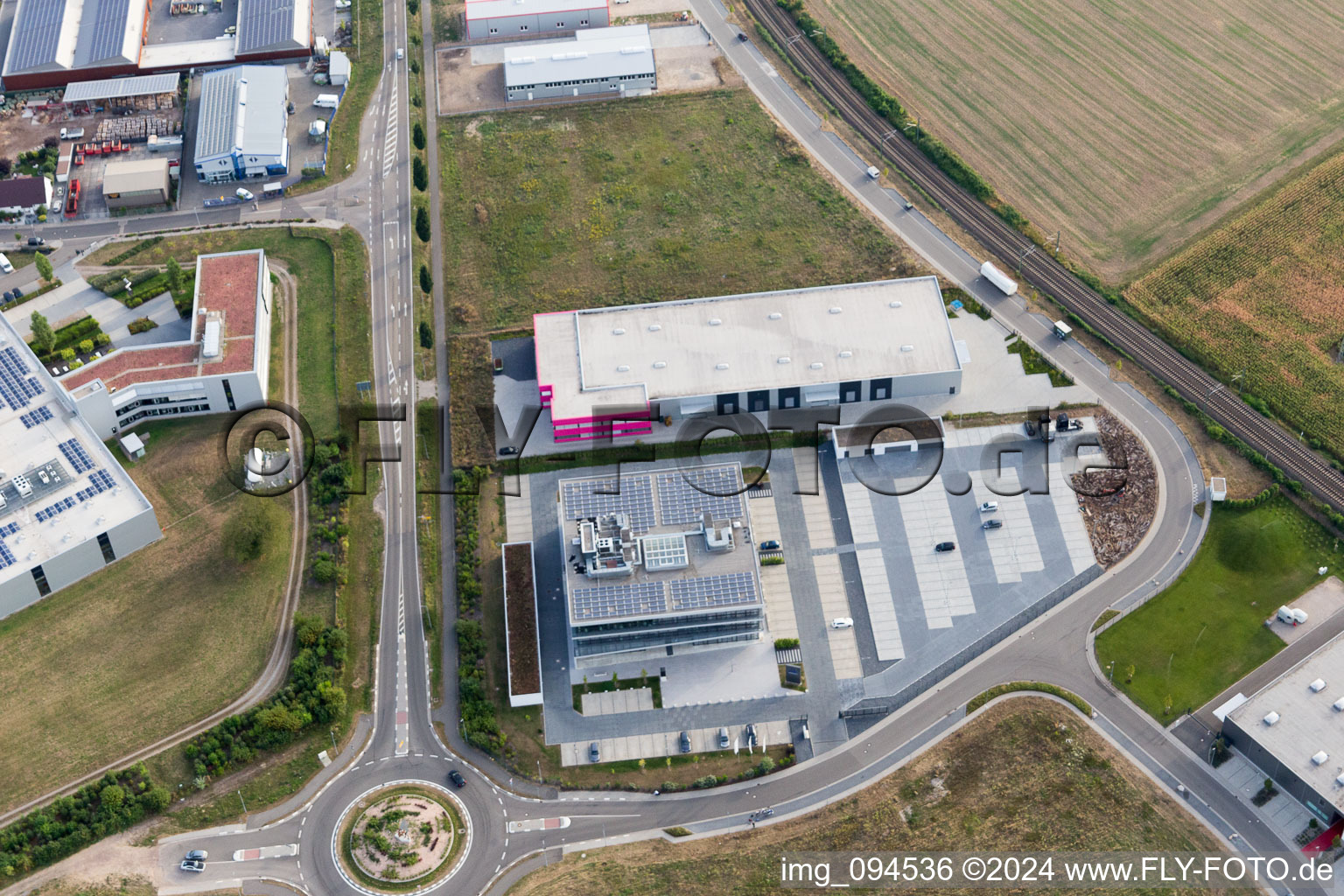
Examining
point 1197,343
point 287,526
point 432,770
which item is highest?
point 1197,343

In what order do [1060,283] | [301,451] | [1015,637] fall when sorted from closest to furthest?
[1015,637] → [301,451] → [1060,283]

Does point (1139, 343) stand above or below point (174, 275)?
below

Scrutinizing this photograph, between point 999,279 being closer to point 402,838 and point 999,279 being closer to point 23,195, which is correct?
point 402,838

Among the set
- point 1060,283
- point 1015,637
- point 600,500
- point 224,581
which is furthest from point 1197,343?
point 224,581

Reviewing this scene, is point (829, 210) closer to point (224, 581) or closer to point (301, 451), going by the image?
point (301, 451)

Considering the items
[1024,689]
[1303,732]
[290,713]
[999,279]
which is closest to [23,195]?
[290,713]

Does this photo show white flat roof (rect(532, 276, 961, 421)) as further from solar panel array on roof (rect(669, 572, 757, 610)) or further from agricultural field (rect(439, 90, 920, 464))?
solar panel array on roof (rect(669, 572, 757, 610))

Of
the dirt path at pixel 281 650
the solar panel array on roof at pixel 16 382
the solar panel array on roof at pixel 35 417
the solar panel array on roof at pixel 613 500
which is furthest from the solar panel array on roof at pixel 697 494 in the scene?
the solar panel array on roof at pixel 16 382
